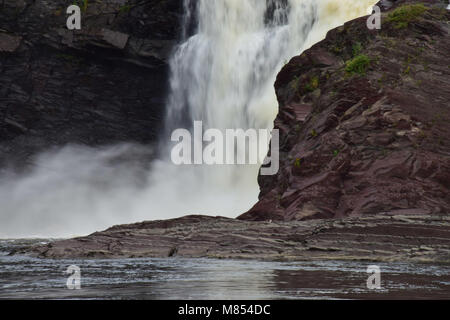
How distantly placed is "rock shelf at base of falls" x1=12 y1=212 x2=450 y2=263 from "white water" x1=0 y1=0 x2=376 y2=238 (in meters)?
17.5

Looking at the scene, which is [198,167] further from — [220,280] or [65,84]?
[220,280]

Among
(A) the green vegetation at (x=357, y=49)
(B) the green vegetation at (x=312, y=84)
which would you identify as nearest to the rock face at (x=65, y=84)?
(B) the green vegetation at (x=312, y=84)

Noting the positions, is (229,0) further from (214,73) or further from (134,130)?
(134,130)

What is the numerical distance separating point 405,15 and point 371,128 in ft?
22.8

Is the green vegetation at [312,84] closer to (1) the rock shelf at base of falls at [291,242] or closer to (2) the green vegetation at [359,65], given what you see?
(2) the green vegetation at [359,65]

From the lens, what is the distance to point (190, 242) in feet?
56.5

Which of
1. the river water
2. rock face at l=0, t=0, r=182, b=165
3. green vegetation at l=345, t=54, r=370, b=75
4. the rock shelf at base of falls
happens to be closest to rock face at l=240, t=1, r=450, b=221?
green vegetation at l=345, t=54, r=370, b=75

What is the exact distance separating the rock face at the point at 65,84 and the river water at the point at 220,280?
31498 mm

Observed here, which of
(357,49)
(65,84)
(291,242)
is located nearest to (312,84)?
(357,49)

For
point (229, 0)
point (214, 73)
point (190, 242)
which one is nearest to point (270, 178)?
point (190, 242)

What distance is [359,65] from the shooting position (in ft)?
80.3

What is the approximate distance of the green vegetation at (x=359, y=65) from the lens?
24347 millimetres

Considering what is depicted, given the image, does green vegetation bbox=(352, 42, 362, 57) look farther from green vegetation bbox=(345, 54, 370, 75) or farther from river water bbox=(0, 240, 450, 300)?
river water bbox=(0, 240, 450, 300)

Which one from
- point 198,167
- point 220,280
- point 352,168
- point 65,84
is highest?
point 65,84
